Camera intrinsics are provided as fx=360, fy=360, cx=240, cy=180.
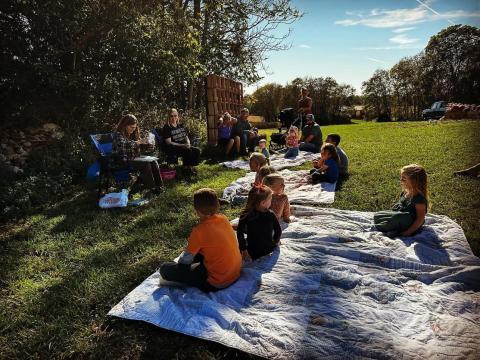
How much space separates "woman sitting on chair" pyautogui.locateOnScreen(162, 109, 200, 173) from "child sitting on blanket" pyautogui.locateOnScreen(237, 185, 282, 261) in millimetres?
4465

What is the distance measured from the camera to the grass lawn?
2.65 m

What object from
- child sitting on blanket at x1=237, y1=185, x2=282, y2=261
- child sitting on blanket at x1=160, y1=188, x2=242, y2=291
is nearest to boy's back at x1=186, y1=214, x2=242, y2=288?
child sitting on blanket at x1=160, y1=188, x2=242, y2=291

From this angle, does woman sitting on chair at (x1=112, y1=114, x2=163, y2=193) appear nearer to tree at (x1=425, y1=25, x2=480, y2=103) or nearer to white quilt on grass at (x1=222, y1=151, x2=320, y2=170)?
white quilt on grass at (x1=222, y1=151, x2=320, y2=170)

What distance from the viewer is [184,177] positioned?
7.68 metres

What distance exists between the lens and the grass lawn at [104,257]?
2646 millimetres

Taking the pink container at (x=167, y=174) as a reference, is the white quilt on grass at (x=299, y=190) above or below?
below

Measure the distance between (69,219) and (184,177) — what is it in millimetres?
2750

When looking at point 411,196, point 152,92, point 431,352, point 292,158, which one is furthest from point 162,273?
point 152,92

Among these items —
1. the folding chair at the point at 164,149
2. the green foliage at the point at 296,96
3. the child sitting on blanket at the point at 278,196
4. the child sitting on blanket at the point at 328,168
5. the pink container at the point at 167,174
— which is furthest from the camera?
the green foliage at the point at 296,96

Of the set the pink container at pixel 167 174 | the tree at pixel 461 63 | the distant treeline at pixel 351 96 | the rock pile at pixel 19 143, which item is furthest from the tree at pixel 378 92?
the rock pile at pixel 19 143

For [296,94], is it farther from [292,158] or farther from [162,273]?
[162,273]

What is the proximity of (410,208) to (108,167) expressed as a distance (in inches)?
191

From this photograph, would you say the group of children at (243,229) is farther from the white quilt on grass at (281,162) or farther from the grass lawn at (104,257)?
the white quilt on grass at (281,162)

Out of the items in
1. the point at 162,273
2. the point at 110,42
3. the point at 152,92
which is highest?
the point at 110,42
